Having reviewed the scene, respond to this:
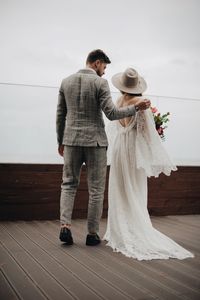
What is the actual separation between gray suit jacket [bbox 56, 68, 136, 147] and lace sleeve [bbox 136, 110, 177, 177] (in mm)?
208

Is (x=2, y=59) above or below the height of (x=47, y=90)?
above

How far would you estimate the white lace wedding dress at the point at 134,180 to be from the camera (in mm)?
3196

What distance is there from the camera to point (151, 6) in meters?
6.02

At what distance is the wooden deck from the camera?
2.10 meters

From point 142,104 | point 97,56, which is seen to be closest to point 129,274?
point 142,104

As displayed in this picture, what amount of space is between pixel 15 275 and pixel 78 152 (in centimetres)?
117

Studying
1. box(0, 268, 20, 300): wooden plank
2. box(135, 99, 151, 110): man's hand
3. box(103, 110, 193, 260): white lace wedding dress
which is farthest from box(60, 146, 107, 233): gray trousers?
box(0, 268, 20, 300): wooden plank

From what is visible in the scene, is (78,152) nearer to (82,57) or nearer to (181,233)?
(181,233)

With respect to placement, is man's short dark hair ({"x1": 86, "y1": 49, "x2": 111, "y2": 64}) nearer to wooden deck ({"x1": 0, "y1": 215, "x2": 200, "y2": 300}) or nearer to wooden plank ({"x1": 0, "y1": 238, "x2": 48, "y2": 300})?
wooden deck ({"x1": 0, "y1": 215, "x2": 200, "y2": 300})

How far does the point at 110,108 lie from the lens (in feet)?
10.2

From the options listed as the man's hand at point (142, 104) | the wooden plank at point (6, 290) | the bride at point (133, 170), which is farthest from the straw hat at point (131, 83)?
the wooden plank at point (6, 290)

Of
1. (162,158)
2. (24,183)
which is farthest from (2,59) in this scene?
(162,158)

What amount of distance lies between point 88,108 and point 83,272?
128cm

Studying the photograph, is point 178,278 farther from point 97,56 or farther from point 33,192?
point 33,192
